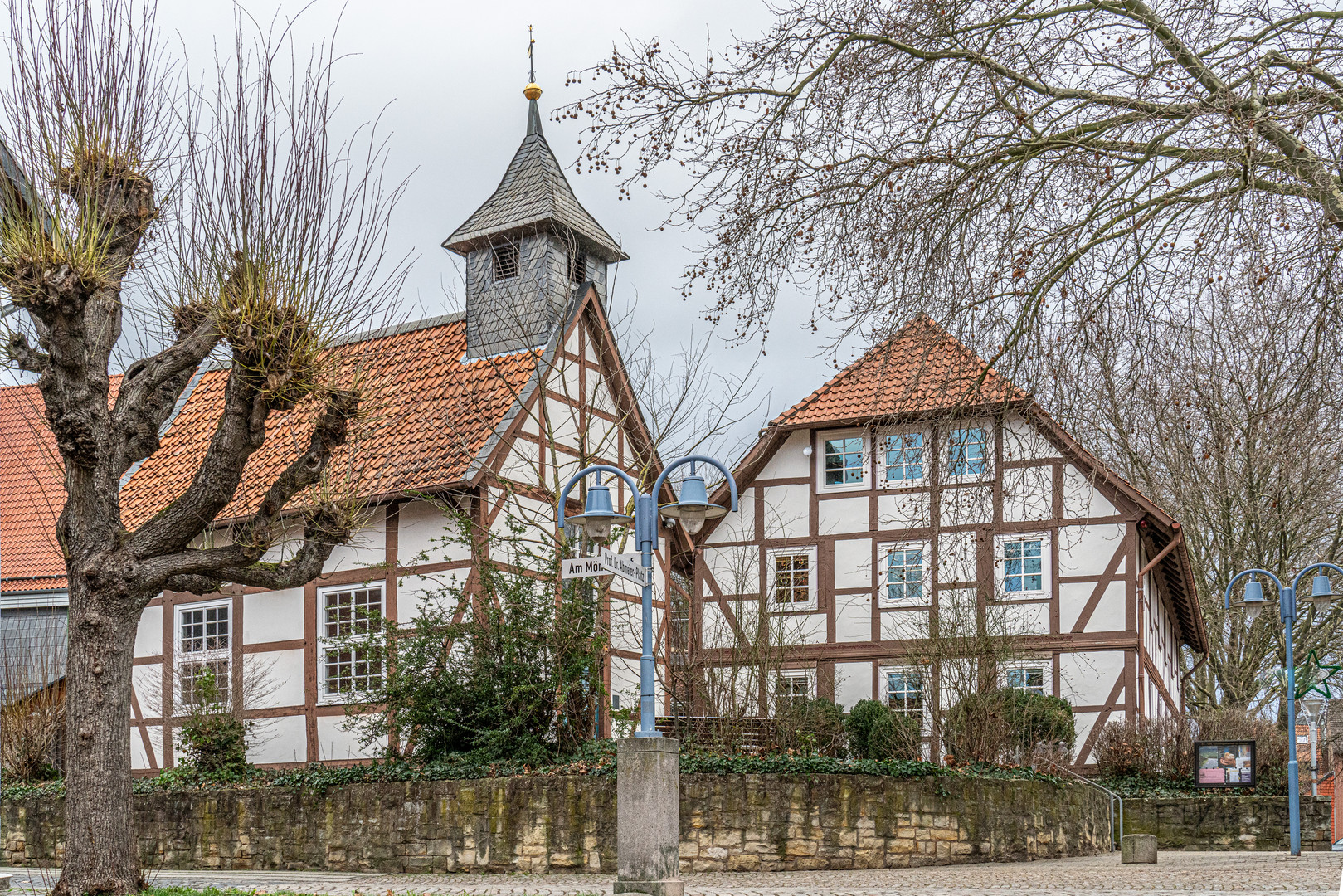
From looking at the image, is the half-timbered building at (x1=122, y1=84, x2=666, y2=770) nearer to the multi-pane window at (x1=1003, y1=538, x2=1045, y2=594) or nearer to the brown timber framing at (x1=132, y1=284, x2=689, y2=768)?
the brown timber framing at (x1=132, y1=284, x2=689, y2=768)

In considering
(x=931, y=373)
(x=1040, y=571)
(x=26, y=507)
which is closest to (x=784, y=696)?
(x=931, y=373)

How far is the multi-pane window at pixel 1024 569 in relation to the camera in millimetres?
22172

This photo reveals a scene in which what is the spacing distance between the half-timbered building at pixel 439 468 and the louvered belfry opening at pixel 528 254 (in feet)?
0.10

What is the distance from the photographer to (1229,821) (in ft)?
65.6

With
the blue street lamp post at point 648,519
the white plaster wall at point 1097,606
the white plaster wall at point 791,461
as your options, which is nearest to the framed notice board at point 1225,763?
the white plaster wall at point 1097,606

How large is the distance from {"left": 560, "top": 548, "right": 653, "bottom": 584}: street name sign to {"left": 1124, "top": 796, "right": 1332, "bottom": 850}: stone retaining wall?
12.7 m

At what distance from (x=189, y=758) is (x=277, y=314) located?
29.3 feet

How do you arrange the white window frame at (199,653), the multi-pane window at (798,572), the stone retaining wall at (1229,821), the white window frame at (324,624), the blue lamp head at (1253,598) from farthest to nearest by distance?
the multi-pane window at (798,572)
the stone retaining wall at (1229,821)
the white window frame at (199,653)
the white window frame at (324,624)
the blue lamp head at (1253,598)

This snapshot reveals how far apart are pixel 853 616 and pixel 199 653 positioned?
33.9 ft

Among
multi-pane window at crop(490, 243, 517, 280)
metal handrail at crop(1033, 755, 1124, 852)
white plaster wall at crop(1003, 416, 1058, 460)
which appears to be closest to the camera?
white plaster wall at crop(1003, 416, 1058, 460)

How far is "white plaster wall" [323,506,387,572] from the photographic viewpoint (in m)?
18.5

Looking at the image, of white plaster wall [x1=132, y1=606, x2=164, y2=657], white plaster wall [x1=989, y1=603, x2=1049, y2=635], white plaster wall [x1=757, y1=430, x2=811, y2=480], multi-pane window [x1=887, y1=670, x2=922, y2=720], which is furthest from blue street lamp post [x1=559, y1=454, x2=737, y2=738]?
white plaster wall [x1=757, y1=430, x2=811, y2=480]

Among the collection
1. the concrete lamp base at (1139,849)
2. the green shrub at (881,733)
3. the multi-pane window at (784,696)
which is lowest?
the concrete lamp base at (1139,849)

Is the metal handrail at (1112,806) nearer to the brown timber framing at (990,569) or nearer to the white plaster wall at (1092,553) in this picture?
the brown timber framing at (990,569)
